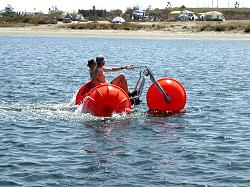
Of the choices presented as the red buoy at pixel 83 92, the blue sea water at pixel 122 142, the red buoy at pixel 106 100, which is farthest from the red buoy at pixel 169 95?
the red buoy at pixel 83 92

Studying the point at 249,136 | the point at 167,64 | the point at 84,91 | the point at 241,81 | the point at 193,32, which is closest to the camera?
the point at 249,136

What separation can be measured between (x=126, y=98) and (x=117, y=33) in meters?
61.2

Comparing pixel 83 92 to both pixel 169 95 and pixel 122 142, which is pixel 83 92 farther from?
pixel 122 142

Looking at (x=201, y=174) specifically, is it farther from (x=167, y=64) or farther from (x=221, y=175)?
(x=167, y=64)

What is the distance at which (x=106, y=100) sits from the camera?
1644cm

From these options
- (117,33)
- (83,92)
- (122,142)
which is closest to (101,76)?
(83,92)

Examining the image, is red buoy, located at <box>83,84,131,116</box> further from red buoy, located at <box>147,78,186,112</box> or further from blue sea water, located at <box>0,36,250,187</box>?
red buoy, located at <box>147,78,186,112</box>

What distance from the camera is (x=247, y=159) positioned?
502 inches

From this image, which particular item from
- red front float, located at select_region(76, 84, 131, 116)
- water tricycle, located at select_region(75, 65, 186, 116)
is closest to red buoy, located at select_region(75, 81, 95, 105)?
water tricycle, located at select_region(75, 65, 186, 116)

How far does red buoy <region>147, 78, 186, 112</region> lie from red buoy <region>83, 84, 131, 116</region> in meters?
1.56

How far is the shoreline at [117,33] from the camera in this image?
71.8 m

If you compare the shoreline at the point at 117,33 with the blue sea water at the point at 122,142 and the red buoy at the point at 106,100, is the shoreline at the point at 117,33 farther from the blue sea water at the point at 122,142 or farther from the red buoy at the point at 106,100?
the red buoy at the point at 106,100

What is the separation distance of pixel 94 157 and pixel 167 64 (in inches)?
1062

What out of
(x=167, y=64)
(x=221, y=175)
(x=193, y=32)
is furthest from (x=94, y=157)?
(x=193, y=32)
